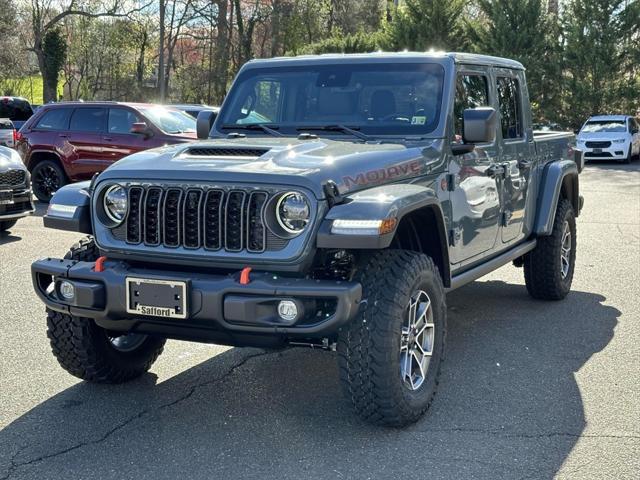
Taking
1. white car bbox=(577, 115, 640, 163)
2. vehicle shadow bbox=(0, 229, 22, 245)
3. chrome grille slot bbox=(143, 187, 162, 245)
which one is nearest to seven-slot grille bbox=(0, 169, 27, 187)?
vehicle shadow bbox=(0, 229, 22, 245)

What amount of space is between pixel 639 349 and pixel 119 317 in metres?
3.57

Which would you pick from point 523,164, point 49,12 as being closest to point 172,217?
point 523,164

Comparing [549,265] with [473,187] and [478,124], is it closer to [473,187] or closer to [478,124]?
[473,187]

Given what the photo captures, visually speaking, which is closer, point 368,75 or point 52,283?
point 52,283

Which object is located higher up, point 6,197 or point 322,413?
point 6,197

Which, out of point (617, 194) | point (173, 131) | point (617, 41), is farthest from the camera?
point (617, 41)

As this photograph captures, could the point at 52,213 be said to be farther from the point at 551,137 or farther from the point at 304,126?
the point at 551,137

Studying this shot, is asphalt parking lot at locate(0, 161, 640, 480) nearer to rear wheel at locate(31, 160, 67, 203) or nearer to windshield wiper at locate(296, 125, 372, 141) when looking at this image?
windshield wiper at locate(296, 125, 372, 141)

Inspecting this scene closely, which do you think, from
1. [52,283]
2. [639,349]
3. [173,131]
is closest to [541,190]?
[639,349]

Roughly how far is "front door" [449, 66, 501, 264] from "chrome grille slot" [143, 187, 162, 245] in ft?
6.02

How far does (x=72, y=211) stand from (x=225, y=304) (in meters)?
1.17

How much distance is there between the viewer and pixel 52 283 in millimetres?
4355

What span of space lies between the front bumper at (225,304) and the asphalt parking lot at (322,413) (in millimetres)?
539

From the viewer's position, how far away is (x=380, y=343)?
3898 mm
